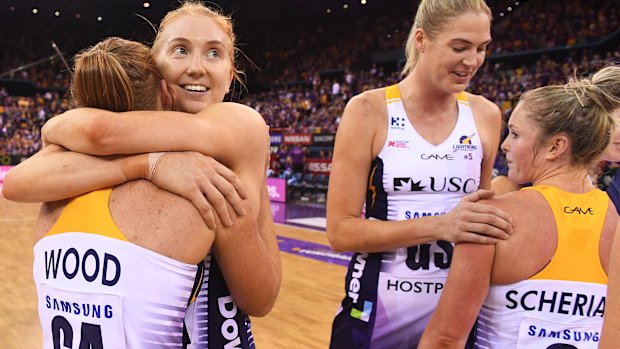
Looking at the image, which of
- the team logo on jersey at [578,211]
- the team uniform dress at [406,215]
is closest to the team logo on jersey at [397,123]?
the team uniform dress at [406,215]

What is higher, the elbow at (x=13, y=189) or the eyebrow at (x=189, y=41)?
the eyebrow at (x=189, y=41)

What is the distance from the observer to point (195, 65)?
1.25 meters

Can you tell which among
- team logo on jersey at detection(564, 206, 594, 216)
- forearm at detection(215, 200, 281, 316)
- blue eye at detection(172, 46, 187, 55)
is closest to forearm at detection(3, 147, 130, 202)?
forearm at detection(215, 200, 281, 316)

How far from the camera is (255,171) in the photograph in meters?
1.13

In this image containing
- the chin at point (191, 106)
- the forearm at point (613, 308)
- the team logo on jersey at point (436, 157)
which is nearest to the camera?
the forearm at point (613, 308)

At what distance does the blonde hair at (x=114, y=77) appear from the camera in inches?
41.3

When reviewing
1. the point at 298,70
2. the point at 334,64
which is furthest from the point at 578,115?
the point at 298,70

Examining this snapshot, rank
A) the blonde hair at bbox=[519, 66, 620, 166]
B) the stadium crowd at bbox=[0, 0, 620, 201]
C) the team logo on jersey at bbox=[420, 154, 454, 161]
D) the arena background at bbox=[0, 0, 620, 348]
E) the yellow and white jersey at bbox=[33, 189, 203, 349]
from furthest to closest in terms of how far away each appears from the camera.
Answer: the stadium crowd at bbox=[0, 0, 620, 201] → the arena background at bbox=[0, 0, 620, 348] → the team logo on jersey at bbox=[420, 154, 454, 161] → the blonde hair at bbox=[519, 66, 620, 166] → the yellow and white jersey at bbox=[33, 189, 203, 349]

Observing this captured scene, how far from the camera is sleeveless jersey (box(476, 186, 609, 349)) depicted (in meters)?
1.11

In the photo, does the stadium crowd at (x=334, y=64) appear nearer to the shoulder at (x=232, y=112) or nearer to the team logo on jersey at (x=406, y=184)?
the team logo on jersey at (x=406, y=184)

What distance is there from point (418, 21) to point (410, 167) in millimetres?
472

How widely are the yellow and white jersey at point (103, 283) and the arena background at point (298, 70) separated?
279 centimetres

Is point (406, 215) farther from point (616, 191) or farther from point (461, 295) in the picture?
point (616, 191)

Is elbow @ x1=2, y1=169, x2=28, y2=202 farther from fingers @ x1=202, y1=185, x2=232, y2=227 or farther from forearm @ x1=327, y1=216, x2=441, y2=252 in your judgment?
forearm @ x1=327, y1=216, x2=441, y2=252
